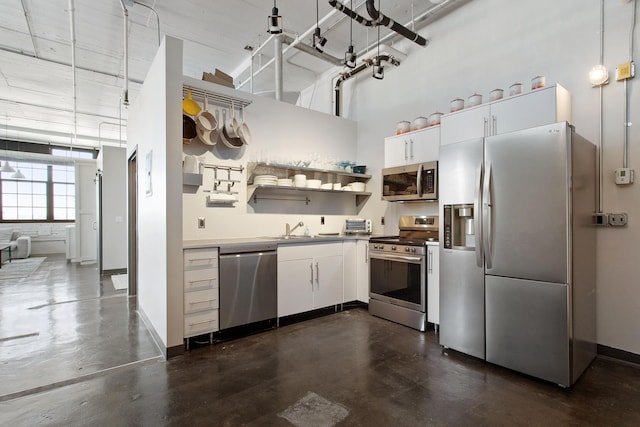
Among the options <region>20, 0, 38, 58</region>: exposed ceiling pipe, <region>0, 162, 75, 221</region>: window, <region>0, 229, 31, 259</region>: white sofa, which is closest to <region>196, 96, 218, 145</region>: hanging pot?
<region>20, 0, 38, 58</region>: exposed ceiling pipe

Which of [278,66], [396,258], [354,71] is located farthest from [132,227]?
[354,71]

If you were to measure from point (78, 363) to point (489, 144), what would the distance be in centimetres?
390

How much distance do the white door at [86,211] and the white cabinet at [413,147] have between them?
26.2 ft

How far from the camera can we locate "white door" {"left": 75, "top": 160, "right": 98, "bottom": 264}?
8.25m

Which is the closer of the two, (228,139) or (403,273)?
(403,273)

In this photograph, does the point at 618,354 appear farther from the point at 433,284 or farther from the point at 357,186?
the point at 357,186

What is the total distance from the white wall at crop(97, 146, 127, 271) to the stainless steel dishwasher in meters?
4.99

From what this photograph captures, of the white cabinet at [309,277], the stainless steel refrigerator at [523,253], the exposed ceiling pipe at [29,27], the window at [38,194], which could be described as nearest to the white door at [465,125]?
the stainless steel refrigerator at [523,253]

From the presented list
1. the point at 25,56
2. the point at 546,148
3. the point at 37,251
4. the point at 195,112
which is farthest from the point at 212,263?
the point at 37,251

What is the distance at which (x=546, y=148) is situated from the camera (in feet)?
7.59

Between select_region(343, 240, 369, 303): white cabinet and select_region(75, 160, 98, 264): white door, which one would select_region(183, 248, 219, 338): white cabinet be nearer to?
select_region(343, 240, 369, 303): white cabinet

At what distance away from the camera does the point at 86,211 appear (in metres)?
8.34

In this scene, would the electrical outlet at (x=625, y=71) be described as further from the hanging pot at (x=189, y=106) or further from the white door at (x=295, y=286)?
the hanging pot at (x=189, y=106)

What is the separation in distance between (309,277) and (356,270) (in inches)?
30.6
